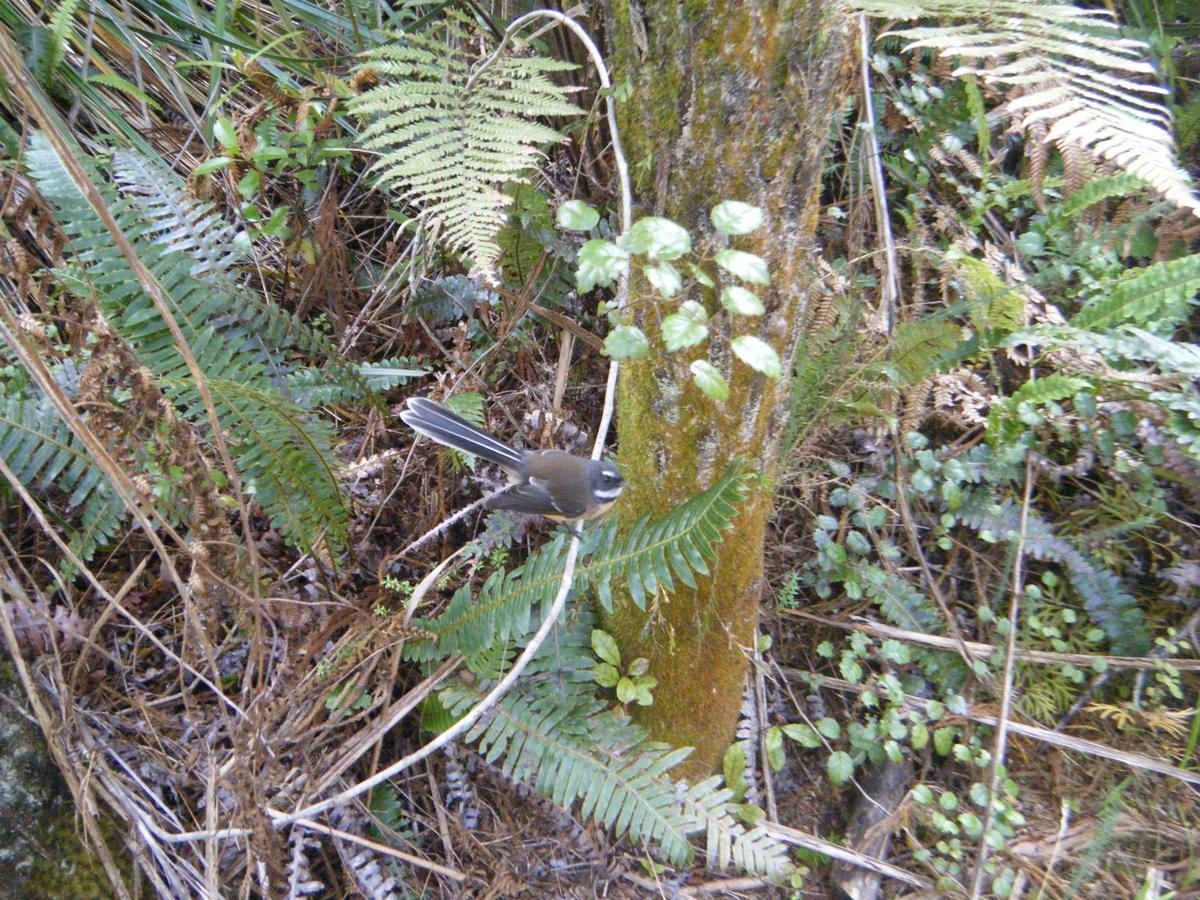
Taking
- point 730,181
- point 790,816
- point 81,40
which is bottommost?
point 790,816

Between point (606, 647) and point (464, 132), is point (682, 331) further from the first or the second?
point (464, 132)

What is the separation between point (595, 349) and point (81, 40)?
2506 millimetres

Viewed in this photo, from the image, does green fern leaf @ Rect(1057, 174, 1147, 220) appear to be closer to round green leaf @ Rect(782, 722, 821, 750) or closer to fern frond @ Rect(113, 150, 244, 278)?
round green leaf @ Rect(782, 722, 821, 750)

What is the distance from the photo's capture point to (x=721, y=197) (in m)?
1.79

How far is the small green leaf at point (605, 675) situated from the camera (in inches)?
97.5

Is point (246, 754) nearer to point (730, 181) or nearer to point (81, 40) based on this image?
point (730, 181)

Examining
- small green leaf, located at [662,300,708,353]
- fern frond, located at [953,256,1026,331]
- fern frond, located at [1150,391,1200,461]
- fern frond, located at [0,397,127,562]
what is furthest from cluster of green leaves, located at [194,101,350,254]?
fern frond, located at [1150,391,1200,461]

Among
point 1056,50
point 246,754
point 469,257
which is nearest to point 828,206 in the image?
point 1056,50

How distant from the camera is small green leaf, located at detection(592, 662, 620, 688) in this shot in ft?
8.13

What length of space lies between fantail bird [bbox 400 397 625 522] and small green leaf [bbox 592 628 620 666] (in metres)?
0.37

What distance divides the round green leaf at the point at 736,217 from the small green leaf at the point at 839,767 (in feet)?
6.22

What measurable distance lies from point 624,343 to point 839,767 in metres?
1.79

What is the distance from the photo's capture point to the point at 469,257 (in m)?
2.39

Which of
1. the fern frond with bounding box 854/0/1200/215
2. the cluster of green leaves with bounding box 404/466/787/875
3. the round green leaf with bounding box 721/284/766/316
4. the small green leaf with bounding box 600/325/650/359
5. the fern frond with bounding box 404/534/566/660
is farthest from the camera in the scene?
the fern frond with bounding box 404/534/566/660
